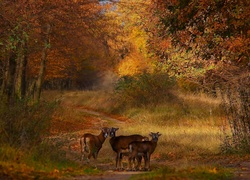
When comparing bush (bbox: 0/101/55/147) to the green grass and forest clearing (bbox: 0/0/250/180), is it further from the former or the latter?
the green grass

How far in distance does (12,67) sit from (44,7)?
3791 mm

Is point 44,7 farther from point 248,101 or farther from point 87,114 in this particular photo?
point 87,114

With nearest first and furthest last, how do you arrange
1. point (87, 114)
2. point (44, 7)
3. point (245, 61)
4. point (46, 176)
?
point (46, 176) < point (245, 61) < point (44, 7) < point (87, 114)

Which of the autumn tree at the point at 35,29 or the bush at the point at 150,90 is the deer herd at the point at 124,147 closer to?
the autumn tree at the point at 35,29

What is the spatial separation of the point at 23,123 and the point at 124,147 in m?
4.27

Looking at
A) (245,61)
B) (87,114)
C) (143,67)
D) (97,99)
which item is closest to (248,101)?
(245,61)

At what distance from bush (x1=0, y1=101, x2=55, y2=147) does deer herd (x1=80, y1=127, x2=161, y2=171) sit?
9.47 feet

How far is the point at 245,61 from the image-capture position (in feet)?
60.5

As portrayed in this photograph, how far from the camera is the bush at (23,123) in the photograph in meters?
13.9

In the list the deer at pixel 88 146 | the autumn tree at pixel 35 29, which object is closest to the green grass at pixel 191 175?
the deer at pixel 88 146

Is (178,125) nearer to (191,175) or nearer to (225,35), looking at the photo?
(225,35)

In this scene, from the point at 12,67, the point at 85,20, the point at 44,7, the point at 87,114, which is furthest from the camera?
the point at 87,114

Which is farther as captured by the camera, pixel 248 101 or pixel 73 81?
pixel 73 81

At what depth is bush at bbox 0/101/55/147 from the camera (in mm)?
13859
